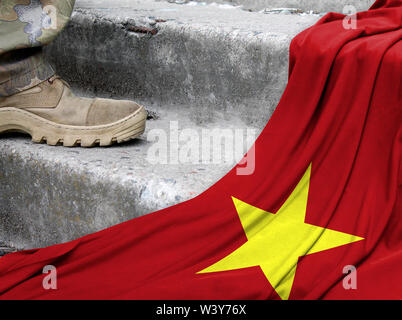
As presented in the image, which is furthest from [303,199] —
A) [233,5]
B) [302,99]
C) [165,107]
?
[233,5]

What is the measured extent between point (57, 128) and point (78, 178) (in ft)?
0.53

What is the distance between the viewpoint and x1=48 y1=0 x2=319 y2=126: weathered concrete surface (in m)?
1.22

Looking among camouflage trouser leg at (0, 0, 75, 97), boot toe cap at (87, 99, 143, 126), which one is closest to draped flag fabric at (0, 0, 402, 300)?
boot toe cap at (87, 99, 143, 126)

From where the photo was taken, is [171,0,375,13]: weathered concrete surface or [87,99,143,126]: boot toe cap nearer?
[87,99,143,126]: boot toe cap

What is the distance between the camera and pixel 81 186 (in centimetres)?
106

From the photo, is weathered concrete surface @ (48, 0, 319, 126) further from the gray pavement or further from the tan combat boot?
the tan combat boot

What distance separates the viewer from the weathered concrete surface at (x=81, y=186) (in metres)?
1.00

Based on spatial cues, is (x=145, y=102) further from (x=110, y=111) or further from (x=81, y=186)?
(x=81, y=186)

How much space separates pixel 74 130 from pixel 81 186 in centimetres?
15

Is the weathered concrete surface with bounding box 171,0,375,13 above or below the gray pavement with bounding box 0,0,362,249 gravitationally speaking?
above

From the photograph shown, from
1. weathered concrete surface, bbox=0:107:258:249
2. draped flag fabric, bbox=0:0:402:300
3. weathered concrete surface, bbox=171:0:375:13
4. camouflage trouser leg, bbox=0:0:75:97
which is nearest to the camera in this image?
draped flag fabric, bbox=0:0:402:300

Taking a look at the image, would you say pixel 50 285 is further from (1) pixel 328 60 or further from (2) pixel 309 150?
(1) pixel 328 60

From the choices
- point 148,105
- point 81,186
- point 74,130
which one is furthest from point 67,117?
point 148,105

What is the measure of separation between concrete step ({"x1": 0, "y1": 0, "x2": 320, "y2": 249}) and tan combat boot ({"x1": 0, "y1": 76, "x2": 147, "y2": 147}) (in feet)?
0.10
